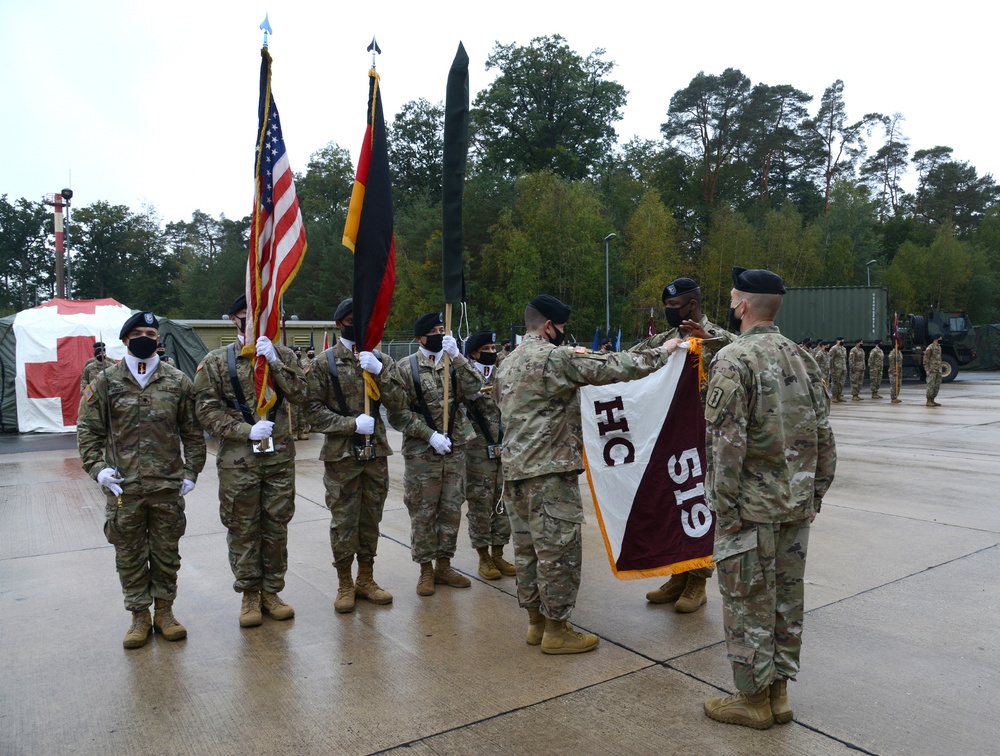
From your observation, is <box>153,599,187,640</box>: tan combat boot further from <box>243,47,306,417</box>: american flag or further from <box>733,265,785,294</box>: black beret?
<box>733,265,785,294</box>: black beret

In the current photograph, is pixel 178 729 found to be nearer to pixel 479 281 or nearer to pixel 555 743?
pixel 555 743

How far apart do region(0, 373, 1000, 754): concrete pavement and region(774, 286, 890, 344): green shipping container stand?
79.2 feet

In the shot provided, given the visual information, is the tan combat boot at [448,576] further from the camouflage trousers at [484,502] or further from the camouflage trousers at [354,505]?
the camouflage trousers at [354,505]

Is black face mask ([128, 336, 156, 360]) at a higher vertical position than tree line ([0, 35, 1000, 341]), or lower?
lower

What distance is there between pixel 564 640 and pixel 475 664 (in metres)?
A: 0.53

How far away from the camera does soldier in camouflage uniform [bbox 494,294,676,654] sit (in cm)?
411

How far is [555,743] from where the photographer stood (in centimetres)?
319

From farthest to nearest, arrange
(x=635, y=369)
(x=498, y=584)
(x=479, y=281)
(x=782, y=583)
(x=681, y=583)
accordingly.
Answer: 1. (x=479, y=281)
2. (x=498, y=584)
3. (x=681, y=583)
4. (x=635, y=369)
5. (x=782, y=583)

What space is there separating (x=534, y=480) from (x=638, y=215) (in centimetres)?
4092

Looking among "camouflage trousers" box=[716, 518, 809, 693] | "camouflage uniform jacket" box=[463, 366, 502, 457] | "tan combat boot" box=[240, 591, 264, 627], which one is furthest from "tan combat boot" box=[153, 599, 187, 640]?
"camouflage trousers" box=[716, 518, 809, 693]

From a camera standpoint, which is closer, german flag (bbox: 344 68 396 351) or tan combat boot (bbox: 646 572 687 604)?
tan combat boot (bbox: 646 572 687 604)

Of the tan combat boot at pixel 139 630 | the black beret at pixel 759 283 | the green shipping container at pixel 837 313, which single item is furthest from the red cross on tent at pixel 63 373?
the green shipping container at pixel 837 313

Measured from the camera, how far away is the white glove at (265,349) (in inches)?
186

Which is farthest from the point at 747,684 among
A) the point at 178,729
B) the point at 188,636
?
the point at 188,636
